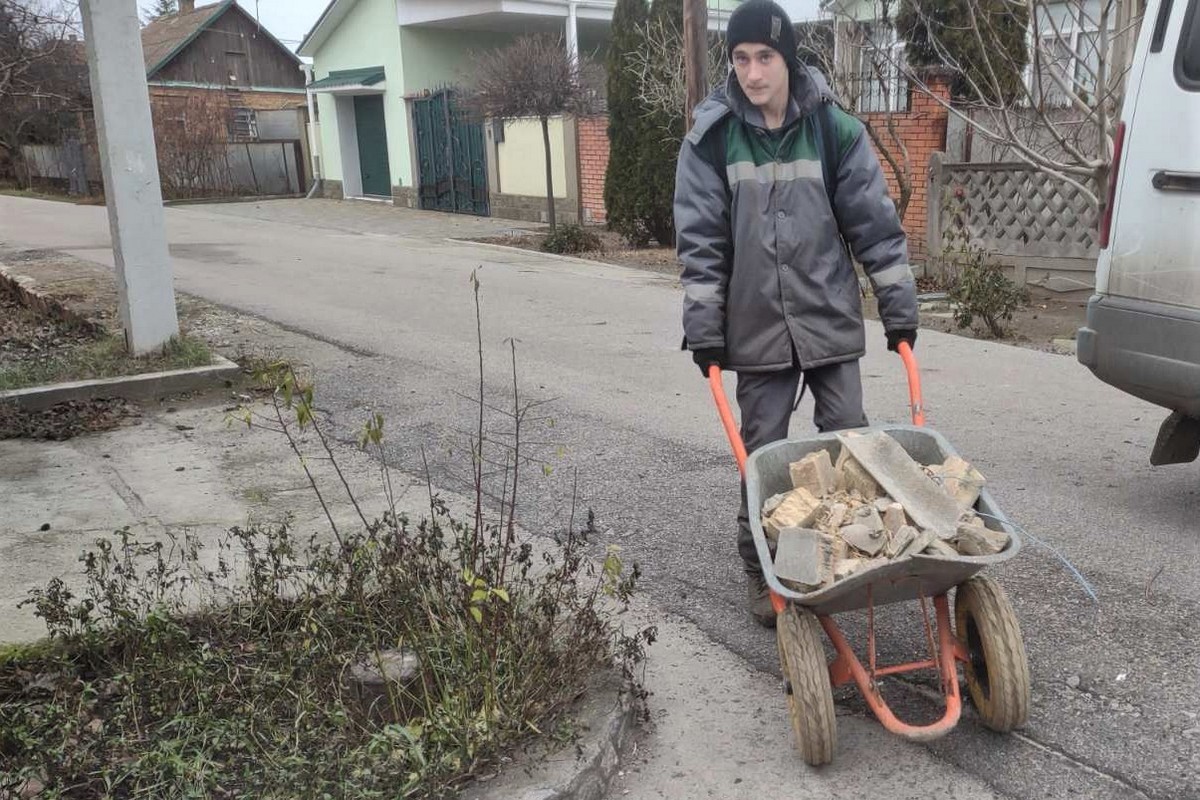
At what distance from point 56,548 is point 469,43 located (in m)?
22.5

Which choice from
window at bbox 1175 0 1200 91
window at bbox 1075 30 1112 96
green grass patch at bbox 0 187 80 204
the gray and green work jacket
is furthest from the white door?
green grass patch at bbox 0 187 80 204

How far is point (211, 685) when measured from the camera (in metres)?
→ 3.20

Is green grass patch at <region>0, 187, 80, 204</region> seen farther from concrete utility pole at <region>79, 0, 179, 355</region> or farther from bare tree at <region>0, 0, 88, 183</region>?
concrete utility pole at <region>79, 0, 179, 355</region>

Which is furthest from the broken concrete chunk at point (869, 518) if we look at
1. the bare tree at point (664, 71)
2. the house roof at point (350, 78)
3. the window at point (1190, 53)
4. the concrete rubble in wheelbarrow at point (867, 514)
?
the house roof at point (350, 78)

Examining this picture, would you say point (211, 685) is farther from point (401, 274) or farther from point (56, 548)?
point (401, 274)

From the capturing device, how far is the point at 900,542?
2.77 metres

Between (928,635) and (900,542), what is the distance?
50 cm

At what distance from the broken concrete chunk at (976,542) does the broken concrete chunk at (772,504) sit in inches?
18.9

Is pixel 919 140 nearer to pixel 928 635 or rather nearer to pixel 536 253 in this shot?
pixel 536 253

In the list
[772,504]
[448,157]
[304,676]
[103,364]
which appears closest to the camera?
[772,504]

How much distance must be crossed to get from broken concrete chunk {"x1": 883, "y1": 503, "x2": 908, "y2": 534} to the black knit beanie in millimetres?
1457

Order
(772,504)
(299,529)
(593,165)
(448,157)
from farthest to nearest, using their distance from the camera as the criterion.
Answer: (448,157) < (593,165) < (299,529) < (772,504)

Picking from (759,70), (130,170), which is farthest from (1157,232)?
(130,170)

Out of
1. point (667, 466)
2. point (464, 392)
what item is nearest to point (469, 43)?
point (464, 392)
